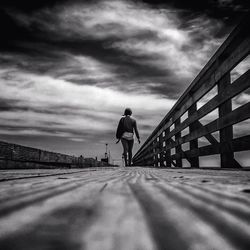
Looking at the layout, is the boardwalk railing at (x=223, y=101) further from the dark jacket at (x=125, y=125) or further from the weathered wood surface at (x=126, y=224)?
the dark jacket at (x=125, y=125)

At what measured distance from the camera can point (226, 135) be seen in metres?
2.83

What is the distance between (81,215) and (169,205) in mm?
128

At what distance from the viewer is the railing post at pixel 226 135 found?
2.76 metres

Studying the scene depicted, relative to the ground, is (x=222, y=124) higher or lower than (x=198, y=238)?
higher

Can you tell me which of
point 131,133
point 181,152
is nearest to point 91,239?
point 181,152

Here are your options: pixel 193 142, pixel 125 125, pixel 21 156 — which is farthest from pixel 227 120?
pixel 125 125

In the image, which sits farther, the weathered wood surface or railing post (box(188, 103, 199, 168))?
railing post (box(188, 103, 199, 168))

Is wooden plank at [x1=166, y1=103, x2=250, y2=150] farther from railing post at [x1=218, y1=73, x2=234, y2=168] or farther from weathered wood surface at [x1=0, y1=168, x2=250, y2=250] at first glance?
weathered wood surface at [x1=0, y1=168, x2=250, y2=250]

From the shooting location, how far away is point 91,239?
0.22 m

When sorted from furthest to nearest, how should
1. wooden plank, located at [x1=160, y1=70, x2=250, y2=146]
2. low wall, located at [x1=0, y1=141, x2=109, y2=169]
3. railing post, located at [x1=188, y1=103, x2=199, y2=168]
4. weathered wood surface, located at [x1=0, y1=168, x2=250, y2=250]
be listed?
railing post, located at [x1=188, y1=103, x2=199, y2=168], low wall, located at [x1=0, y1=141, x2=109, y2=169], wooden plank, located at [x1=160, y1=70, x2=250, y2=146], weathered wood surface, located at [x1=0, y1=168, x2=250, y2=250]

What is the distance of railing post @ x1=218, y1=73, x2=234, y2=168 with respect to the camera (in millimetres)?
2760

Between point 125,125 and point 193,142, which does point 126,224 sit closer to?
point 193,142

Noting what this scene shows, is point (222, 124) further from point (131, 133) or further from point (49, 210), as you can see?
point (131, 133)

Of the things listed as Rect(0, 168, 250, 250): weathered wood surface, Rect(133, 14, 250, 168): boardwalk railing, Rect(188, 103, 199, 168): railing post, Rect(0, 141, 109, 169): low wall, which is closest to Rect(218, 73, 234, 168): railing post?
Rect(133, 14, 250, 168): boardwalk railing
